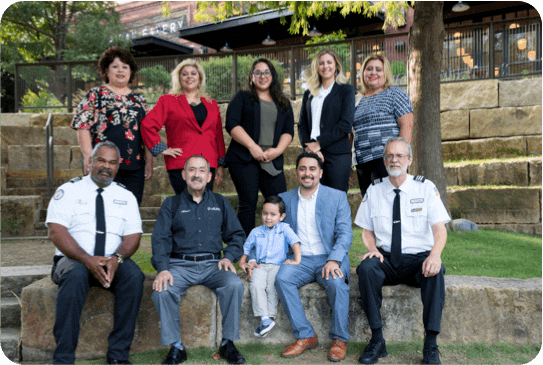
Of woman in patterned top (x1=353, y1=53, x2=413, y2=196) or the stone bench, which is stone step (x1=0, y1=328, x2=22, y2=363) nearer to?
the stone bench

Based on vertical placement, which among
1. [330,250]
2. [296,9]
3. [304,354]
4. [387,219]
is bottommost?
[304,354]

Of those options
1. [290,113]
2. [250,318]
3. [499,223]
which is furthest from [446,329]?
[499,223]

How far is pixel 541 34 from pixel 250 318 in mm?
8176

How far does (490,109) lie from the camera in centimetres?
828

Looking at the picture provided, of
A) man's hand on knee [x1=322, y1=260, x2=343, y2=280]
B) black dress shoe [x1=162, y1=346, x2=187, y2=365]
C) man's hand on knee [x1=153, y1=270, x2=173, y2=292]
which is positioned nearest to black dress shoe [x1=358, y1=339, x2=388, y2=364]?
man's hand on knee [x1=322, y1=260, x2=343, y2=280]

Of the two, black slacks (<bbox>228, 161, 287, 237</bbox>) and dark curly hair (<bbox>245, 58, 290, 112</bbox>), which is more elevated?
dark curly hair (<bbox>245, 58, 290, 112</bbox>)

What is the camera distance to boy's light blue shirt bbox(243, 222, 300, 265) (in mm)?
3311

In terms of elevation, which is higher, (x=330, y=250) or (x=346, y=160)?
(x=346, y=160)

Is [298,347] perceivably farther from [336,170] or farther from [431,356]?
[336,170]

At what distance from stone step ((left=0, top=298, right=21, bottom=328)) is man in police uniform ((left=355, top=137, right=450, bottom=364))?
2769 millimetres

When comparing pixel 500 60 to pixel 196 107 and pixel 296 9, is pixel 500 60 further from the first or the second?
pixel 196 107

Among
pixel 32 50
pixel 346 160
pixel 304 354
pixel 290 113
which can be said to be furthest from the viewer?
pixel 32 50

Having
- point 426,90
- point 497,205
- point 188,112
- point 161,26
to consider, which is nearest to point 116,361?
point 188,112

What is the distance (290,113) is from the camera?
157 inches
